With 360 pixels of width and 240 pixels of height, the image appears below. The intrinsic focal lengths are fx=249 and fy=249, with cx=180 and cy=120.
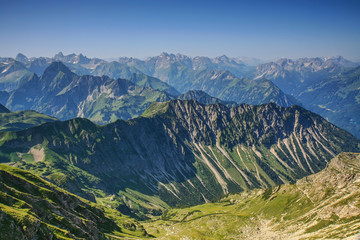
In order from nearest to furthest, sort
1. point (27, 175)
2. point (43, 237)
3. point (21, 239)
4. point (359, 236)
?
1. point (21, 239)
2. point (43, 237)
3. point (359, 236)
4. point (27, 175)

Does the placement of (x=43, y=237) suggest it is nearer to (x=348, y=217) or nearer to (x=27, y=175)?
(x=27, y=175)

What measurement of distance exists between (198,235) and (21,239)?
153104mm

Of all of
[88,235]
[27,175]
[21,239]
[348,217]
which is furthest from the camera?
[348,217]

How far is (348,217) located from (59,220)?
174292mm

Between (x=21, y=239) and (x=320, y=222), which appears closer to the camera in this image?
(x=21, y=239)

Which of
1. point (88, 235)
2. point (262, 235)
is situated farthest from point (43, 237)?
point (262, 235)

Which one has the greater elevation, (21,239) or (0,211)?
(0,211)

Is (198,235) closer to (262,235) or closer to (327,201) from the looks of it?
(262,235)

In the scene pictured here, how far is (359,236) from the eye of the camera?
A: 11775 cm

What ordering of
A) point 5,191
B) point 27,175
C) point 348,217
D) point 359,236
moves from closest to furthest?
point 5,191 → point 359,236 → point 27,175 → point 348,217

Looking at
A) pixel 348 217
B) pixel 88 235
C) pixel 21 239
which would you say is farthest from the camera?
pixel 348 217

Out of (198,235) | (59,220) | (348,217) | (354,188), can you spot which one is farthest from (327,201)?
(59,220)

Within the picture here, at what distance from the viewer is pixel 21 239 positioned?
6919 cm

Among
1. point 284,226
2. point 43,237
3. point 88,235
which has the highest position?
point 43,237
